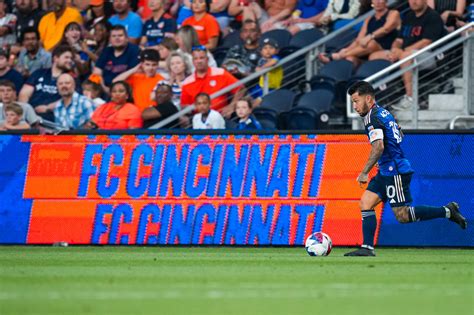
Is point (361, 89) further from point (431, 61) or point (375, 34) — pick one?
point (375, 34)

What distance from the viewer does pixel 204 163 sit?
17453 mm

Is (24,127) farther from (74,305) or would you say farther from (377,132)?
(74,305)

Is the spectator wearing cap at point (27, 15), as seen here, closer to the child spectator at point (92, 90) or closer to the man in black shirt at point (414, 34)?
the child spectator at point (92, 90)

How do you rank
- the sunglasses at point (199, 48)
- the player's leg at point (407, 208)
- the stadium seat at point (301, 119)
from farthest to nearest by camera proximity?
the sunglasses at point (199, 48), the stadium seat at point (301, 119), the player's leg at point (407, 208)

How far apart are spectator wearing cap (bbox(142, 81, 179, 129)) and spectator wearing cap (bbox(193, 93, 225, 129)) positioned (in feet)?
3.76

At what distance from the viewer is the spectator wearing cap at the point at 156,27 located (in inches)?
892

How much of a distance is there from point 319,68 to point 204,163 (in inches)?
168

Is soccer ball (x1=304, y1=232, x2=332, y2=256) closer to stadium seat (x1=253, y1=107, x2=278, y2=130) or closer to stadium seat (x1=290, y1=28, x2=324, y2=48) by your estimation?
stadium seat (x1=253, y1=107, x2=278, y2=130)

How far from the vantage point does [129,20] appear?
23.3m

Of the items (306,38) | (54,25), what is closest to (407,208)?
(306,38)

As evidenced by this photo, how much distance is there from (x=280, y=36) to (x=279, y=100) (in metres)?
1.85

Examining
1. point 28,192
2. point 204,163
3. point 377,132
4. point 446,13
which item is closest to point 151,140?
point 204,163

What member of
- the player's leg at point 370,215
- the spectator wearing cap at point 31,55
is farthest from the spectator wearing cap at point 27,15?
the player's leg at point 370,215

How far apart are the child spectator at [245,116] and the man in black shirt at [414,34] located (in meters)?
2.30
